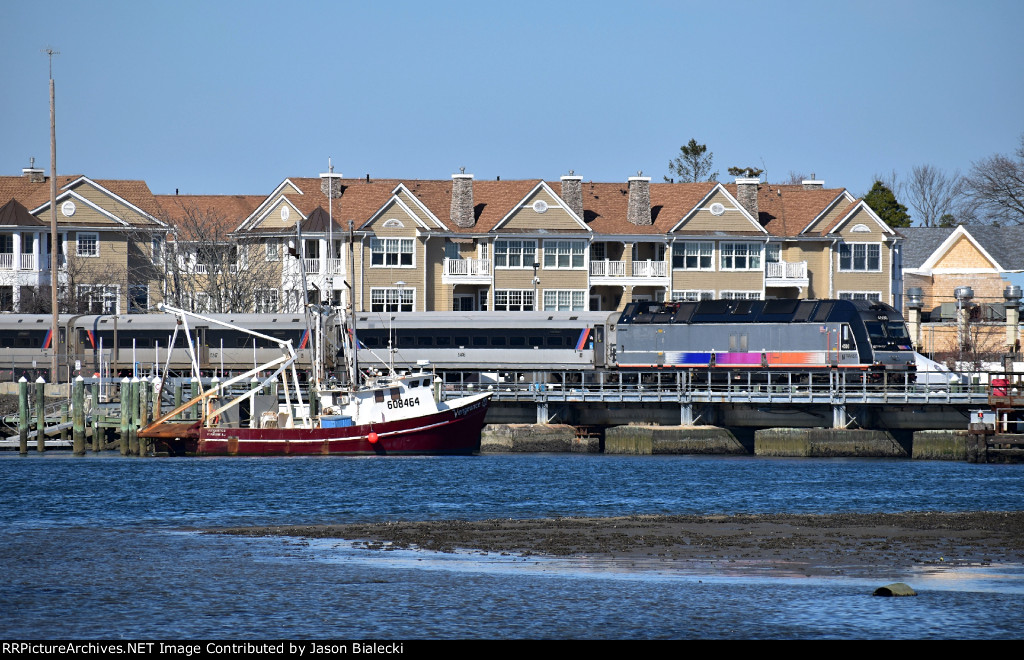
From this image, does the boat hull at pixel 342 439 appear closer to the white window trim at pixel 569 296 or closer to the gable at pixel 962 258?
the white window trim at pixel 569 296

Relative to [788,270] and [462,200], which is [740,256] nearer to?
[788,270]

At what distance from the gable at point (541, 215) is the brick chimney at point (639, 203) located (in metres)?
3.97

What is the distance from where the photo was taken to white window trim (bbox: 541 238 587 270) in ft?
252

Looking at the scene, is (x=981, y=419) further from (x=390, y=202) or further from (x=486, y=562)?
(x=390, y=202)

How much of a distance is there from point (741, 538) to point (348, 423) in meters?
24.4

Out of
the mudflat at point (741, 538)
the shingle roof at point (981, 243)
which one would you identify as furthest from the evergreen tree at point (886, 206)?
the mudflat at point (741, 538)

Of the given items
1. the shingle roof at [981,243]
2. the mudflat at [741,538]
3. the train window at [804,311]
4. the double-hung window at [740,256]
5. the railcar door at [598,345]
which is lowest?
the mudflat at [741,538]

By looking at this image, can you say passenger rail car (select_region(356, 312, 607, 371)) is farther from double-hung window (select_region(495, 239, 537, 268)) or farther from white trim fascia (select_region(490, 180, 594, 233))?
white trim fascia (select_region(490, 180, 594, 233))

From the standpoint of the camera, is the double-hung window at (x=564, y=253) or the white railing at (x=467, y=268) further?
the double-hung window at (x=564, y=253)

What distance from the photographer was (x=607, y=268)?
7712cm

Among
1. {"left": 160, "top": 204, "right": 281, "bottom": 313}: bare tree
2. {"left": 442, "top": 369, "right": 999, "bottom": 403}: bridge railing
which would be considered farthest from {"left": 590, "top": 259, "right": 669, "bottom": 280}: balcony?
{"left": 160, "top": 204, "right": 281, "bottom": 313}: bare tree

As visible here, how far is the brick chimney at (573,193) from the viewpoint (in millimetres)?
78375

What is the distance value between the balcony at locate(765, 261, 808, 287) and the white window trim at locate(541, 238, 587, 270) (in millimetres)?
10690
